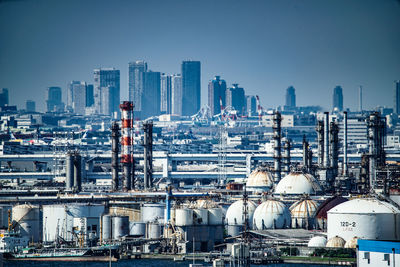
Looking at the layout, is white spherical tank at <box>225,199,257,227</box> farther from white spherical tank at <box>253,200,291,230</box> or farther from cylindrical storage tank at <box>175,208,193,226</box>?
cylindrical storage tank at <box>175,208,193,226</box>

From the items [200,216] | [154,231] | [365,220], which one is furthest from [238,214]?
[365,220]

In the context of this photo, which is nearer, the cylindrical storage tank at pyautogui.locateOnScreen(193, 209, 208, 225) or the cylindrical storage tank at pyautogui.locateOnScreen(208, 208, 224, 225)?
the cylindrical storage tank at pyautogui.locateOnScreen(193, 209, 208, 225)

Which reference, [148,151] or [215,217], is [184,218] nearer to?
[215,217]

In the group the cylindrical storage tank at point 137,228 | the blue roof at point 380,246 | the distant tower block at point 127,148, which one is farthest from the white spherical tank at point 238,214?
the blue roof at point 380,246

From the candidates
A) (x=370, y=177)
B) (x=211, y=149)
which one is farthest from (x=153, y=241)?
(x=211, y=149)

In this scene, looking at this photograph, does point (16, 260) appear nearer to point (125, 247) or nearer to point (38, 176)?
point (125, 247)

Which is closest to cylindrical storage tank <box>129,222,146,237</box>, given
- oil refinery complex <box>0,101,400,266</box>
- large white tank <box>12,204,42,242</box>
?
oil refinery complex <box>0,101,400,266</box>
